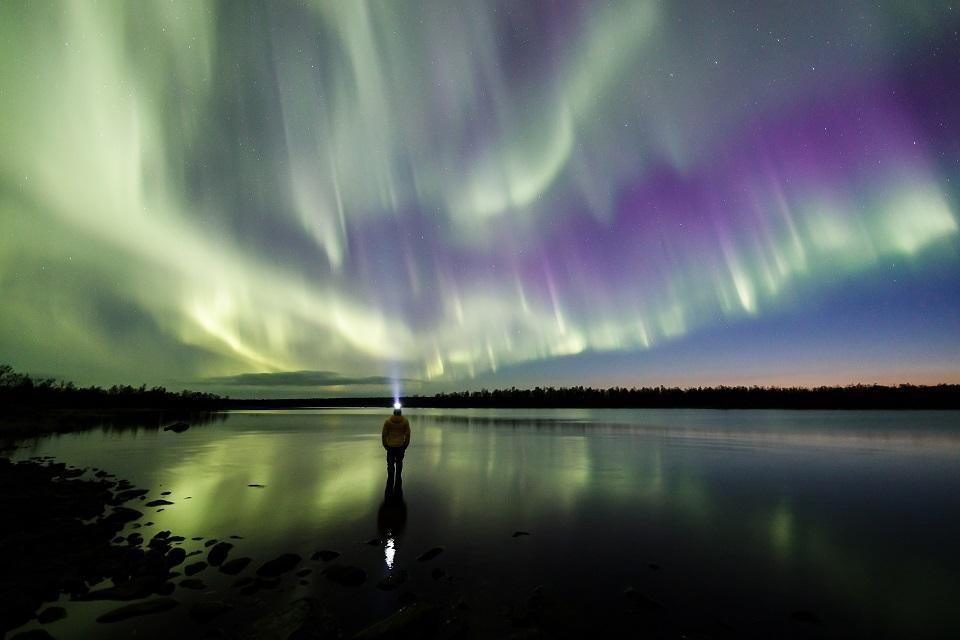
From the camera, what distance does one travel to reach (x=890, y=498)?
19672 millimetres

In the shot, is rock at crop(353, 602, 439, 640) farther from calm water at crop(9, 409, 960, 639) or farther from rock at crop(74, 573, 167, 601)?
rock at crop(74, 573, 167, 601)

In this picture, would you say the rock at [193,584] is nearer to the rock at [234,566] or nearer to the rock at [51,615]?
the rock at [234,566]

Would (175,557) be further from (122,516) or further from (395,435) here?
(395,435)

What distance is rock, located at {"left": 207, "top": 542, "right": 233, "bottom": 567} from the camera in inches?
411

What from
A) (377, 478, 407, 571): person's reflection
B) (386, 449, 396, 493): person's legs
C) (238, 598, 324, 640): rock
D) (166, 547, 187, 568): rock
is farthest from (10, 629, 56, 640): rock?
(386, 449, 396, 493): person's legs

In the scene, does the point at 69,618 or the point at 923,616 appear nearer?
the point at 69,618

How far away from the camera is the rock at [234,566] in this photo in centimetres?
985

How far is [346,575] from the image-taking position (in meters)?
9.36

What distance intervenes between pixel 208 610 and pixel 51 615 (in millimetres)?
2612

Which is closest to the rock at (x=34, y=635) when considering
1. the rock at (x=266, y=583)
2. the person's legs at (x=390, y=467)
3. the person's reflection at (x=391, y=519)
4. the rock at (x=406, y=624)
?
the rock at (x=266, y=583)

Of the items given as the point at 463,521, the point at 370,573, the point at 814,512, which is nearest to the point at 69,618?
the point at 370,573

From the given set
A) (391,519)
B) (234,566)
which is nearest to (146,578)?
(234,566)

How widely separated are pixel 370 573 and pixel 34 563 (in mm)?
7377

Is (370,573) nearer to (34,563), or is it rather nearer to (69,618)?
(69,618)
